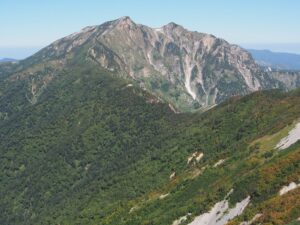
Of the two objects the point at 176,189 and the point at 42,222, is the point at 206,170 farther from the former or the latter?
the point at 42,222

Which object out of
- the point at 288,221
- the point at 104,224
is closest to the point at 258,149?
the point at 104,224

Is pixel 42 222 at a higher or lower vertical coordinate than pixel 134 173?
lower

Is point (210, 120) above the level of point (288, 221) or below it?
below

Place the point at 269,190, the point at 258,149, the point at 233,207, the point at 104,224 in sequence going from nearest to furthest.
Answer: the point at 269,190 < the point at 233,207 < the point at 258,149 < the point at 104,224

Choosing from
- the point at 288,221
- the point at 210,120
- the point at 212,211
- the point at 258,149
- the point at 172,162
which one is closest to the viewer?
the point at 288,221

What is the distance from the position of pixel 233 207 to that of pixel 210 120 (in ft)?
388

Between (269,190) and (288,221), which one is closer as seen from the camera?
(288,221)

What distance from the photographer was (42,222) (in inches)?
7751

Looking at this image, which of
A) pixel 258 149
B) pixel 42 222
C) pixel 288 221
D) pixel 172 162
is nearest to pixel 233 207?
pixel 288 221

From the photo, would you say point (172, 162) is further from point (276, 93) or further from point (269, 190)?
point (269, 190)

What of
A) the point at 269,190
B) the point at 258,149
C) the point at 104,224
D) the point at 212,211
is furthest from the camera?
the point at 104,224

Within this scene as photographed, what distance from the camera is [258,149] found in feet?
384

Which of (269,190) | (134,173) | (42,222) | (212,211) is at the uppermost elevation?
(269,190)

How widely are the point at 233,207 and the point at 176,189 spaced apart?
137 feet
